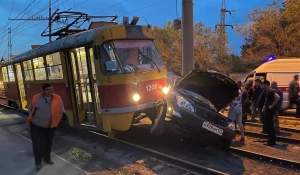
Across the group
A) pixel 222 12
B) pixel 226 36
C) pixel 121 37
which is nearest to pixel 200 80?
pixel 121 37

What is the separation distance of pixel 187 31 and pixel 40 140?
27.1ft

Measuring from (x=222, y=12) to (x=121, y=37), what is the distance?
45715mm

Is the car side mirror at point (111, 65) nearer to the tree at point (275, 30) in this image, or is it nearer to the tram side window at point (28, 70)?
the tram side window at point (28, 70)

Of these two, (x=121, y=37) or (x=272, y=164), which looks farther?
(x=121, y=37)

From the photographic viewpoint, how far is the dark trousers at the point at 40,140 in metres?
6.10

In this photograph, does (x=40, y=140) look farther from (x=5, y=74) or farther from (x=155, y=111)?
(x=5, y=74)

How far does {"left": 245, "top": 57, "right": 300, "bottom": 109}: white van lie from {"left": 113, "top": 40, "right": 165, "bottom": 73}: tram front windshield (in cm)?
667

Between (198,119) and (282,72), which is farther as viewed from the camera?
(282,72)

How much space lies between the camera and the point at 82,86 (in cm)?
839

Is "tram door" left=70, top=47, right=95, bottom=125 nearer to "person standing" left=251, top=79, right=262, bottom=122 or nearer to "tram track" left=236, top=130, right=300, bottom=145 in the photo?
"tram track" left=236, top=130, right=300, bottom=145

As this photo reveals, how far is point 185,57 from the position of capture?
1298 centimetres

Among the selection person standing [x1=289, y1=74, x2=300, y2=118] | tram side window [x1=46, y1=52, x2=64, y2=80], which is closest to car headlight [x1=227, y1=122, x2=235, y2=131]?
tram side window [x1=46, y1=52, x2=64, y2=80]

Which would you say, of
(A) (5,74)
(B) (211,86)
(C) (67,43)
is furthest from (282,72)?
(A) (5,74)

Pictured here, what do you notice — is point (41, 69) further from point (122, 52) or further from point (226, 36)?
point (226, 36)
